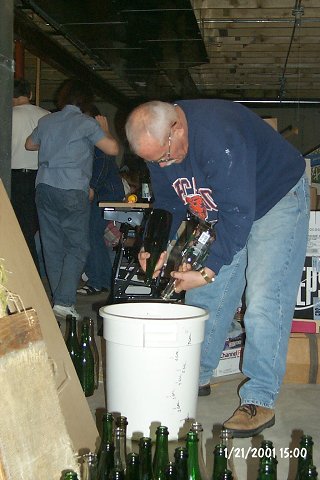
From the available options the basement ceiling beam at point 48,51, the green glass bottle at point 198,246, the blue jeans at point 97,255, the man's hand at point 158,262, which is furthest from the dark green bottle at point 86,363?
the basement ceiling beam at point 48,51

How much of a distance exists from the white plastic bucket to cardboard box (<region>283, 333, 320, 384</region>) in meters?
1.01

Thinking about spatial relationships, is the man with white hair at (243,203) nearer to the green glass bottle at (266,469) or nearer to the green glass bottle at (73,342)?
the green glass bottle at (73,342)

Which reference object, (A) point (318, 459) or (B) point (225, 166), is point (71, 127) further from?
(A) point (318, 459)

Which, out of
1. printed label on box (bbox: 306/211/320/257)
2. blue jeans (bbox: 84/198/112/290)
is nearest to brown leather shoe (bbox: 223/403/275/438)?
printed label on box (bbox: 306/211/320/257)

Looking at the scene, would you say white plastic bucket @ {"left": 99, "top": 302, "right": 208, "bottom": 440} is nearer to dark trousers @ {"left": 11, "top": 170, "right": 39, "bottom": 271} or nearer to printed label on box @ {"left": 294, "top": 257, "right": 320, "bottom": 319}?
printed label on box @ {"left": 294, "top": 257, "right": 320, "bottom": 319}

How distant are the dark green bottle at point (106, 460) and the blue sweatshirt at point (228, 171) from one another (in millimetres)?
737

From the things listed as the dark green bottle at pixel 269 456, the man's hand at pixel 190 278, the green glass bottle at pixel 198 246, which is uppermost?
the green glass bottle at pixel 198 246

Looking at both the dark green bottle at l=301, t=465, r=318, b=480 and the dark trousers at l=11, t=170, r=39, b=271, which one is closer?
the dark green bottle at l=301, t=465, r=318, b=480

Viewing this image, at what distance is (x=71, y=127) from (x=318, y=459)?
2.50m

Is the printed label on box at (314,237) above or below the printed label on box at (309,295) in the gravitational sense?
above

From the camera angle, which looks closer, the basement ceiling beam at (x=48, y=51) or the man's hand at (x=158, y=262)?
the man's hand at (x=158, y=262)

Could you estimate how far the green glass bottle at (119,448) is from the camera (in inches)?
63.3

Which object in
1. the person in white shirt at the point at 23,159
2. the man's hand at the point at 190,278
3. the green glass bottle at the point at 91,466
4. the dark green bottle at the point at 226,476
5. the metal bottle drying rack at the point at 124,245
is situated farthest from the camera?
the person in white shirt at the point at 23,159

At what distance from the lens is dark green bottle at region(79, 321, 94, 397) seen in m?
2.85
